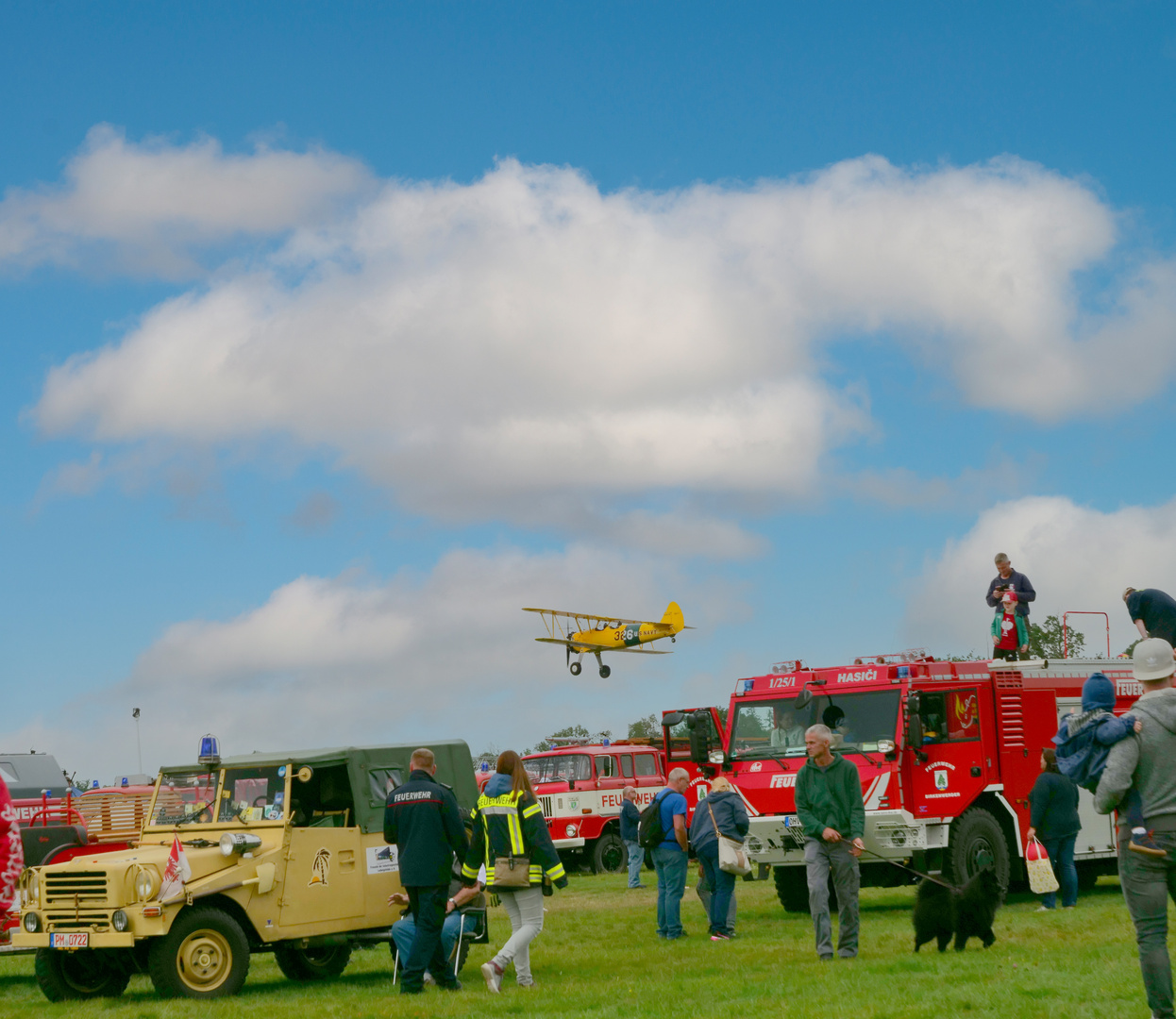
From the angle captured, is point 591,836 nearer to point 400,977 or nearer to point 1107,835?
point 1107,835

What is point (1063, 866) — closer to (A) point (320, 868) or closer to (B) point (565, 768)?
(A) point (320, 868)

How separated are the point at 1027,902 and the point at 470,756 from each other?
741 centimetres

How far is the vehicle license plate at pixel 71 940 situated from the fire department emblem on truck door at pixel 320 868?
5.90 ft

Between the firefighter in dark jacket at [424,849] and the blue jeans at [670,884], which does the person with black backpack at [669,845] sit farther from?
the firefighter in dark jacket at [424,849]

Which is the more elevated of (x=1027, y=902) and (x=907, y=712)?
(x=907, y=712)

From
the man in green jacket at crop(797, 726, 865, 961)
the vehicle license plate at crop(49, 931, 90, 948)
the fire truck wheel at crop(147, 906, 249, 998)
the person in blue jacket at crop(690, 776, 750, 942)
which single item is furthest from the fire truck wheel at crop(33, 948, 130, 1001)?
the man in green jacket at crop(797, 726, 865, 961)

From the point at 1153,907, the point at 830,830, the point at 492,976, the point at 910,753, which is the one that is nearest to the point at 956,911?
the point at 830,830

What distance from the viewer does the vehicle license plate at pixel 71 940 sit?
453 inches

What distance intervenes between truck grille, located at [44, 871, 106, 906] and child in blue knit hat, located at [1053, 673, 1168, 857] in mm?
7699

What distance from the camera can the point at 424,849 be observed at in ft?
36.6

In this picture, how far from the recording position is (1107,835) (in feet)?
→ 58.5

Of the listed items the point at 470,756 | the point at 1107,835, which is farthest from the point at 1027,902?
the point at 470,756

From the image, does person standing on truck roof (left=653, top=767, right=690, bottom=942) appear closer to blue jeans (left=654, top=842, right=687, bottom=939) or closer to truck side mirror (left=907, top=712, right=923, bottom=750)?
blue jeans (left=654, top=842, right=687, bottom=939)

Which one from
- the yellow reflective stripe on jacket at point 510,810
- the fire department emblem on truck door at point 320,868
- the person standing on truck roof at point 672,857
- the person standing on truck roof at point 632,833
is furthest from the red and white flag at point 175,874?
the person standing on truck roof at point 632,833
